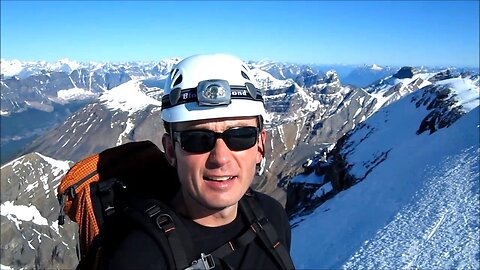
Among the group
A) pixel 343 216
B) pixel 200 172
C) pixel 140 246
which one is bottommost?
pixel 343 216

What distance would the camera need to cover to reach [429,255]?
18.2 m

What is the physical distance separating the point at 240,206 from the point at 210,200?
91 centimetres

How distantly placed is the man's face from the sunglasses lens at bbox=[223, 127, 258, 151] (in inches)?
2.1

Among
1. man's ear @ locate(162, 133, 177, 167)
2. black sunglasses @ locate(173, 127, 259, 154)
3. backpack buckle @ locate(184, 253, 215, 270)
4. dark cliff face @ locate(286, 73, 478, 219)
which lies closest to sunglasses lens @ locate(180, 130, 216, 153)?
black sunglasses @ locate(173, 127, 259, 154)

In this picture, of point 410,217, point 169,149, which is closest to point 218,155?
point 169,149

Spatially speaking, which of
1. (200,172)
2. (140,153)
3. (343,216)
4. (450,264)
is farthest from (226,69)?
(343,216)

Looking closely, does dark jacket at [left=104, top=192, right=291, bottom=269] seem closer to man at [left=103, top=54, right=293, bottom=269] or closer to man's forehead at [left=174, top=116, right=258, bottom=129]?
man at [left=103, top=54, right=293, bottom=269]

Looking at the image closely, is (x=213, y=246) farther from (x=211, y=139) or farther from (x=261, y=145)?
(x=261, y=145)

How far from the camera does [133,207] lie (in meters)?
4.61

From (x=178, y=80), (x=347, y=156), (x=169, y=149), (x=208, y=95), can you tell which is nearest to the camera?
(x=208, y=95)

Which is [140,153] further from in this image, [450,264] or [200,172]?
[450,264]

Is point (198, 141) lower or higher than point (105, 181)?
higher

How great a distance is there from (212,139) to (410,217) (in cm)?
2182

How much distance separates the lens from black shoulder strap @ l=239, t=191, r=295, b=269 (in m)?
4.99
